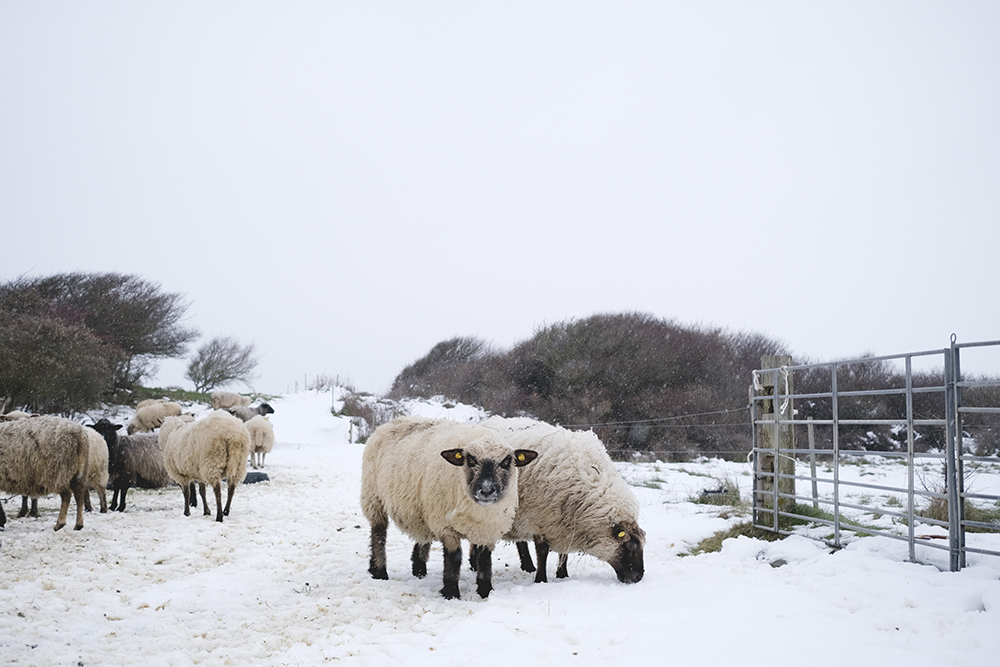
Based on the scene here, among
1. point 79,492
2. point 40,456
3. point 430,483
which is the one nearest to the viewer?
point 430,483

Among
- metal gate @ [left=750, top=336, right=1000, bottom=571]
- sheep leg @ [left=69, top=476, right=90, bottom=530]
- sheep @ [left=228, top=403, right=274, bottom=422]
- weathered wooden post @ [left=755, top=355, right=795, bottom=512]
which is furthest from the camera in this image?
sheep @ [left=228, top=403, right=274, bottom=422]

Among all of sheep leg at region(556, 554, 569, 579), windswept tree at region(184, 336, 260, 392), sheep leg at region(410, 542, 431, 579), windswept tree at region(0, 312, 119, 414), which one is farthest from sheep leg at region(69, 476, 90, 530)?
windswept tree at region(184, 336, 260, 392)

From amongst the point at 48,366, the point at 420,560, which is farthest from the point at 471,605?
the point at 48,366

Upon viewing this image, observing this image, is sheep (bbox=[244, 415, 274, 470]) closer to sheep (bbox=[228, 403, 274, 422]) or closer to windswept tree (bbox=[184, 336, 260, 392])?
sheep (bbox=[228, 403, 274, 422])

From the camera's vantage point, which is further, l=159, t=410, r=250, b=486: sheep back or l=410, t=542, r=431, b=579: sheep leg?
l=159, t=410, r=250, b=486: sheep back

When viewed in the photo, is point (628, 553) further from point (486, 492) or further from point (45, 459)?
point (45, 459)

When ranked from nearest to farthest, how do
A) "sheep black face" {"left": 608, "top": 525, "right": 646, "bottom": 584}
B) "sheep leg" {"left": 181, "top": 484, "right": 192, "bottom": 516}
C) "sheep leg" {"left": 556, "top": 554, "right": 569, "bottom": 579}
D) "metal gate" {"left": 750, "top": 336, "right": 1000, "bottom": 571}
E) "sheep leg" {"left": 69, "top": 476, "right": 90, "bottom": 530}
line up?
1. "metal gate" {"left": 750, "top": 336, "right": 1000, "bottom": 571}
2. "sheep black face" {"left": 608, "top": 525, "right": 646, "bottom": 584}
3. "sheep leg" {"left": 556, "top": 554, "right": 569, "bottom": 579}
4. "sheep leg" {"left": 69, "top": 476, "right": 90, "bottom": 530}
5. "sheep leg" {"left": 181, "top": 484, "right": 192, "bottom": 516}

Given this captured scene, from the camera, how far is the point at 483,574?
18.3 feet

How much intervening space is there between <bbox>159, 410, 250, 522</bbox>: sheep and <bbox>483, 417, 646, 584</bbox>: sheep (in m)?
5.21

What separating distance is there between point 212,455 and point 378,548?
423cm

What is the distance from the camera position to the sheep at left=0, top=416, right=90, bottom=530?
8.02 meters

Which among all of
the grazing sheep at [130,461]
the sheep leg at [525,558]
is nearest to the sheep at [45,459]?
the grazing sheep at [130,461]

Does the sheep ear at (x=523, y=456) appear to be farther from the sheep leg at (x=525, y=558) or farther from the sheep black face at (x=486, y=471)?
the sheep leg at (x=525, y=558)

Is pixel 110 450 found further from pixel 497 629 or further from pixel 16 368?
pixel 16 368
